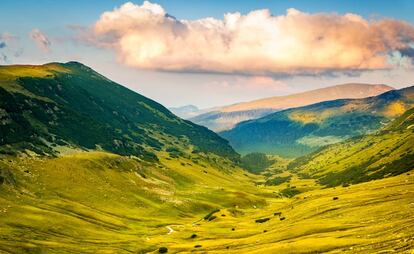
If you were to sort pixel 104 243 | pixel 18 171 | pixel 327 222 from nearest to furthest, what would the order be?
pixel 327 222
pixel 104 243
pixel 18 171

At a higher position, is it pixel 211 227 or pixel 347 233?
pixel 211 227

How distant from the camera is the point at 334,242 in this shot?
75.6 meters

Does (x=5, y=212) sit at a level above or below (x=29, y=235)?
above

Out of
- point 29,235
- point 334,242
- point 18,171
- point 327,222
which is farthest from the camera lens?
point 18,171

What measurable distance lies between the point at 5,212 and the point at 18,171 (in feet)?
172

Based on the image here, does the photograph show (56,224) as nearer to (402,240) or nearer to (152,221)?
(152,221)

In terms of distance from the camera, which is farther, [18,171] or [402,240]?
[18,171]

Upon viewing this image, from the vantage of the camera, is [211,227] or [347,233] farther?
[211,227]

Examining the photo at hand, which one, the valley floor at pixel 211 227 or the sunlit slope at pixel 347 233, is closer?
the sunlit slope at pixel 347 233

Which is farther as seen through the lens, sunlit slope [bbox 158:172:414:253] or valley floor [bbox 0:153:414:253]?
valley floor [bbox 0:153:414:253]

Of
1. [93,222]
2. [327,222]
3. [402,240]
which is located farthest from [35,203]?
[402,240]

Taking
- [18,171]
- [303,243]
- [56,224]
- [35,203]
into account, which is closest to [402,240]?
[303,243]

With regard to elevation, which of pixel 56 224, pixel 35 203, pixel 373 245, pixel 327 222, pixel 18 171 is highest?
pixel 18 171

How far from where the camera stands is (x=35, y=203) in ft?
559
